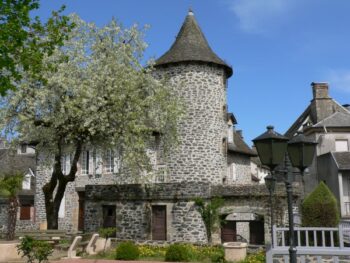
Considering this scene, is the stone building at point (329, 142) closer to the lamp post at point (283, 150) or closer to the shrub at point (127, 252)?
the shrub at point (127, 252)

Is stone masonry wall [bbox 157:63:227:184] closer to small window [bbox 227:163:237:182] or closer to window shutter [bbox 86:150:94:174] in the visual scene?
small window [bbox 227:163:237:182]

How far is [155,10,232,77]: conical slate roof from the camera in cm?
2570

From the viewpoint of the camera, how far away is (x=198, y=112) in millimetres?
25391

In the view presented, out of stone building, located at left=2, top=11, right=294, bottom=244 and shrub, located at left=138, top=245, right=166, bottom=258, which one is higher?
stone building, located at left=2, top=11, right=294, bottom=244

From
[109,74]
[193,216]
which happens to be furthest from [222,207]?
[109,74]

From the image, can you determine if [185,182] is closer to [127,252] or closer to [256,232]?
[256,232]

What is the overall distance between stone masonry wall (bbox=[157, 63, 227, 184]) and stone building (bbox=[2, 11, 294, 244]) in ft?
0.18

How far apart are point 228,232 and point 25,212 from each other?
1831 cm

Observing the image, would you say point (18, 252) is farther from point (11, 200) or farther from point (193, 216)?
point (193, 216)

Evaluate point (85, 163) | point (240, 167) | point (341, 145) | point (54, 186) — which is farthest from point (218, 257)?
point (341, 145)

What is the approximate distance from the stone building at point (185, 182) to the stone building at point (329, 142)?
15.7ft

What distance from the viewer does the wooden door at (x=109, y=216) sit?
22969 millimetres

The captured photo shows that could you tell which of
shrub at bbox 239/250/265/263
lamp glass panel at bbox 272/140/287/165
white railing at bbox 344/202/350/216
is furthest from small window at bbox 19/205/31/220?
lamp glass panel at bbox 272/140/287/165

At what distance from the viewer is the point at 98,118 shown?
1964cm
